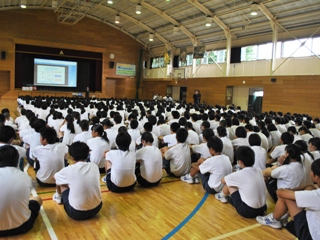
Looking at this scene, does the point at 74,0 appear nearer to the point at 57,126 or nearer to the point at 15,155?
the point at 57,126

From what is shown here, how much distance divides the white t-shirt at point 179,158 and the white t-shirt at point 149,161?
1.83ft

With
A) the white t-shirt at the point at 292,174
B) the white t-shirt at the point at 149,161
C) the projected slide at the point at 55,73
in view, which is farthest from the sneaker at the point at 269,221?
the projected slide at the point at 55,73

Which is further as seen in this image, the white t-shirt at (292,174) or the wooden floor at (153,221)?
the white t-shirt at (292,174)

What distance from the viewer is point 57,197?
12.8 ft

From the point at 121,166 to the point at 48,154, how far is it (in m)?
1.10

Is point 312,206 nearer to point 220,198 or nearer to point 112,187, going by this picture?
point 220,198

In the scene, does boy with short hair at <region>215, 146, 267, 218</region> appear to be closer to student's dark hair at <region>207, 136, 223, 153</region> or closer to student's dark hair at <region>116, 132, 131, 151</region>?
student's dark hair at <region>207, 136, 223, 153</region>

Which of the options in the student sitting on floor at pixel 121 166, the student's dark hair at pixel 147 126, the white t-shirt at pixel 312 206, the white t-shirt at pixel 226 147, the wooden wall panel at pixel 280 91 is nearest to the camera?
the white t-shirt at pixel 312 206

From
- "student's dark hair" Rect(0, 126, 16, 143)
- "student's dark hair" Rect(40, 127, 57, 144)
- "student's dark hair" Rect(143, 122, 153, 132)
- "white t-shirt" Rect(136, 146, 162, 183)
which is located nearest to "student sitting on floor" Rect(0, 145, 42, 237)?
"student's dark hair" Rect(0, 126, 16, 143)

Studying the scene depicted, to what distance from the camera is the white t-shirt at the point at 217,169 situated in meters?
4.25

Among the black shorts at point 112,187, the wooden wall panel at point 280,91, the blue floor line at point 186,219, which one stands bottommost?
the blue floor line at point 186,219

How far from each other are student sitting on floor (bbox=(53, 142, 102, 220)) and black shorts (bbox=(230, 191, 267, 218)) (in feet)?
5.84

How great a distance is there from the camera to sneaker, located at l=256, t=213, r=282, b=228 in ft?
11.3

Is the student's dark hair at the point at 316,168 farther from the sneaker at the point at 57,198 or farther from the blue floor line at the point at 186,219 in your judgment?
the sneaker at the point at 57,198
